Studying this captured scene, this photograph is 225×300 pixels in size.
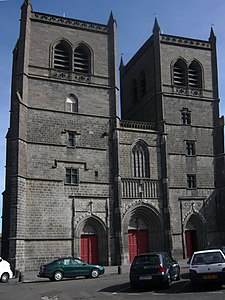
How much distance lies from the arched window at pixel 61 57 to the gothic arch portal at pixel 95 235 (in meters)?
12.4

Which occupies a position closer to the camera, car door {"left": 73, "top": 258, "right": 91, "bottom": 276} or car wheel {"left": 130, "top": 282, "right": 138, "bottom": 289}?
car wheel {"left": 130, "top": 282, "right": 138, "bottom": 289}

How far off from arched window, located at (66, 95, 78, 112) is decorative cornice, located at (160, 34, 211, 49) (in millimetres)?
10582

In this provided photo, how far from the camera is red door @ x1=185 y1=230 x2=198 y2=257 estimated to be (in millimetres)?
31766

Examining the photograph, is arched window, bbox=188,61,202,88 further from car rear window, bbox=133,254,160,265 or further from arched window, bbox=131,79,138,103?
car rear window, bbox=133,254,160,265

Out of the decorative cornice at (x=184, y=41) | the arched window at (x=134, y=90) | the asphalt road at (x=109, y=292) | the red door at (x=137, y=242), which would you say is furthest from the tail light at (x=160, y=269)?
the arched window at (x=134, y=90)

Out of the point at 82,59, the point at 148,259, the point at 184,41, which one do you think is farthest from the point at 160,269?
the point at 184,41

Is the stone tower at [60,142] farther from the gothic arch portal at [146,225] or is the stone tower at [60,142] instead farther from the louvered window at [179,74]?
the louvered window at [179,74]

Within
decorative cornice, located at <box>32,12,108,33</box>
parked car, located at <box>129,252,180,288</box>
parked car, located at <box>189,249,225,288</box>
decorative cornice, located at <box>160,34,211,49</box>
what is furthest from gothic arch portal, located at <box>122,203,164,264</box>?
parked car, located at <box>189,249,225,288</box>

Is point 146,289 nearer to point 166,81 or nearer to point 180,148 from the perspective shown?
point 180,148

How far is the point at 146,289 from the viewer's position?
15117 mm

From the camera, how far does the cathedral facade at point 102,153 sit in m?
27.7

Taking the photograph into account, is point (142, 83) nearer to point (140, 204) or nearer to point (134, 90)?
point (134, 90)

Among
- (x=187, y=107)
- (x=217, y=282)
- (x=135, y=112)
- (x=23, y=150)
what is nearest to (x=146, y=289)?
(x=217, y=282)

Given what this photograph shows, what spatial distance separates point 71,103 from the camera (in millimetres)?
30953
